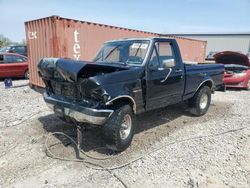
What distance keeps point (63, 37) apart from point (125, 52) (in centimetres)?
408

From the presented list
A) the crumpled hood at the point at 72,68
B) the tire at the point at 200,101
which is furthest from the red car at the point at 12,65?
the tire at the point at 200,101

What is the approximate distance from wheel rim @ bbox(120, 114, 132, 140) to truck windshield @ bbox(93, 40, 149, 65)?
1123 millimetres

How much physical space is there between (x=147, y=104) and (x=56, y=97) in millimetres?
1757

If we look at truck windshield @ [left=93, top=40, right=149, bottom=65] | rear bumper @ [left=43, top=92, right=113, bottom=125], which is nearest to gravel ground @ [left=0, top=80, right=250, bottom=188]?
rear bumper @ [left=43, top=92, right=113, bottom=125]

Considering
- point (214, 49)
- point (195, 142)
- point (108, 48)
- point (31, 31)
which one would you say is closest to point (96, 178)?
point (195, 142)

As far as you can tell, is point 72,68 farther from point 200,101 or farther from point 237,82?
point 237,82

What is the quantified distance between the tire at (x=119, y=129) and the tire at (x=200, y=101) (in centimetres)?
271

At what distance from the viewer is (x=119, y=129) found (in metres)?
4.33

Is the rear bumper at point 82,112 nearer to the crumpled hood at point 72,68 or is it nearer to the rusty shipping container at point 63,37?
the crumpled hood at point 72,68

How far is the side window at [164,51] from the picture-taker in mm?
5402

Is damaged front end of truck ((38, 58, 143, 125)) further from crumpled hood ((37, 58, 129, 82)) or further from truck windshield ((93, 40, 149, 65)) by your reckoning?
truck windshield ((93, 40, 149, 65))

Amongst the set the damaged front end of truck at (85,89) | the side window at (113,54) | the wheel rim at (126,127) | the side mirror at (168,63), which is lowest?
the wheel rim at (126,127)

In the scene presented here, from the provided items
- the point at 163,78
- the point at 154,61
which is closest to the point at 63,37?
the point at 154,61

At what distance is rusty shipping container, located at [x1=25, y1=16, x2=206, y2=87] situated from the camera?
28.4ft
